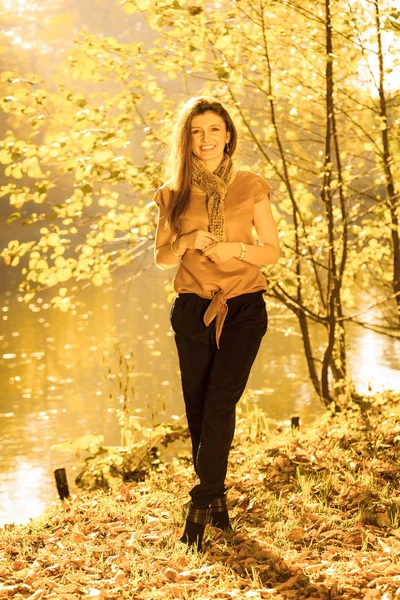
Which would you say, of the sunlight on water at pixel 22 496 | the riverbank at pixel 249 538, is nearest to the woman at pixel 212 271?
the riverbank at pixel 249 538

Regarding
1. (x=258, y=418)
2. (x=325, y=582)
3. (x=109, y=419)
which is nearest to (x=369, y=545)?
(x=325, y=582)

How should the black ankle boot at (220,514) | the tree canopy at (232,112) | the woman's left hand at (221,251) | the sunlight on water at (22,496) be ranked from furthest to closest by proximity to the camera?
the sunlight on water at (22,496)
the tree canopy at (232,112)
the black ankle boot at (220,514)
the woman's left hand at (221,251)

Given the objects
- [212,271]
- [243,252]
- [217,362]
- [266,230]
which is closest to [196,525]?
[217,362]

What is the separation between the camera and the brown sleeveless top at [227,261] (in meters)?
3.80

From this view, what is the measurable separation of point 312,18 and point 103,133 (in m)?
2.00

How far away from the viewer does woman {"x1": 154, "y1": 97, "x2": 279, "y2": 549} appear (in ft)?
12.4

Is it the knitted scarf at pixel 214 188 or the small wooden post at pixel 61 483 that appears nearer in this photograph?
the knitted scarf at pixel 214 188

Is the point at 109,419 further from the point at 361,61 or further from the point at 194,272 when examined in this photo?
the point at 194,272

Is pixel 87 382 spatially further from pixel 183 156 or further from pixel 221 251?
pixel 221 251

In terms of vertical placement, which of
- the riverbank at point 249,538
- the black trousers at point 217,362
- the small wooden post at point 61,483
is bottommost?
the small wooden post at point 61,483

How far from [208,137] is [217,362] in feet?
3.68

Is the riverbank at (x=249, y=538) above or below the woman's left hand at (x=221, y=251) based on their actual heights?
below

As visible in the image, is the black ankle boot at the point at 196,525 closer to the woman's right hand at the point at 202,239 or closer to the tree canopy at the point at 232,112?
the woman's right hand at the point at 202,239

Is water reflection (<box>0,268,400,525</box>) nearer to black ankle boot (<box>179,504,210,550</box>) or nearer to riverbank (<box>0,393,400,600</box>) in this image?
riverbank (<box>0,393,400,600</box>)
